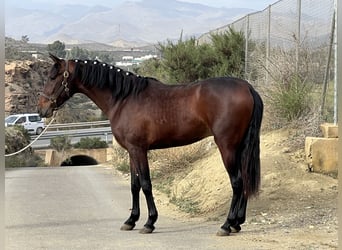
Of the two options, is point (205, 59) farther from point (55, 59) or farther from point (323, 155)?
point (55, 59)

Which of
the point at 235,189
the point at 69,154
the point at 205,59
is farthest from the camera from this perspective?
the point at 69,154

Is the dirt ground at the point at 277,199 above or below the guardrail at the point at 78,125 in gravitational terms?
above

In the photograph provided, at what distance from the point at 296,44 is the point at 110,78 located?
228 inches

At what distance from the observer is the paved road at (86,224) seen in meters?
7.63

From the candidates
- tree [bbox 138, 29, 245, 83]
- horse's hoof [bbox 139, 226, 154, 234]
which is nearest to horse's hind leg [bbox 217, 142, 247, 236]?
horse's hoof [bbox 139, 226, 154, 234]

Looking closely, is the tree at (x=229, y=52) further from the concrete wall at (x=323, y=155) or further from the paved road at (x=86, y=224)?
the concrete wall at (x=323, y=155)

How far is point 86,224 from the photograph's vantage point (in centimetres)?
917

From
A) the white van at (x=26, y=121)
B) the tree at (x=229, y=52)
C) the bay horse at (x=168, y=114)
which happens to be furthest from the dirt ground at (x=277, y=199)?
the white van at (x=26, y=121)

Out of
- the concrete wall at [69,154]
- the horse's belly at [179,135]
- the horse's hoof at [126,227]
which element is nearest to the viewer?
the horse's belly at [179,135]

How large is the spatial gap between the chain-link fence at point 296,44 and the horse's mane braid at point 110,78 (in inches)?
182

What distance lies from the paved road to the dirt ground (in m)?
0.46

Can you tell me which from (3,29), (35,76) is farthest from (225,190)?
(35,76)

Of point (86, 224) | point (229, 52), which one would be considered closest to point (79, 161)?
point (229, 52)

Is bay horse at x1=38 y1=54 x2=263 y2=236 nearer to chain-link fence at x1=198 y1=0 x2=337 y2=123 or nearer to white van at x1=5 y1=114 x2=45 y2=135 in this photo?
chain-link fence at x1=198 y1=0 x2=337 y2=123
